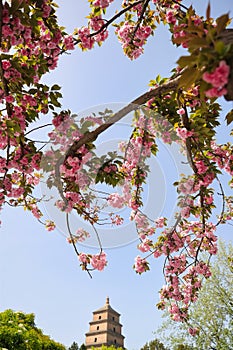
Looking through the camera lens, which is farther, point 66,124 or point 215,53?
point 66,124

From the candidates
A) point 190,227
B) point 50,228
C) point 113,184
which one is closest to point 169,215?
point 113,184

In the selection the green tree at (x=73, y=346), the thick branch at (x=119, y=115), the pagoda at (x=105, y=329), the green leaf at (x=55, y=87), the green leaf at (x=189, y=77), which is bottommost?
the green leaf at (x=189, y=77)

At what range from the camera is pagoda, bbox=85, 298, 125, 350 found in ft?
109

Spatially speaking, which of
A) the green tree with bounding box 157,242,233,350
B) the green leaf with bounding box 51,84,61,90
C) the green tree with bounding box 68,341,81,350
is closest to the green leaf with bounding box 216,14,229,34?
the green leaf with bounding box 51,84,61,90

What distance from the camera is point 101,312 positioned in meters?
35.3

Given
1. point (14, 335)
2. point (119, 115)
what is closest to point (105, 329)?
point (14, 335)

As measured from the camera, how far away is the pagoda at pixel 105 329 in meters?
33.1

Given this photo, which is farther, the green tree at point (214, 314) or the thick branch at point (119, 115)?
the green tree at point (214, 314)

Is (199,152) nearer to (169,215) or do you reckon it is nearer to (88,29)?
(169,215)

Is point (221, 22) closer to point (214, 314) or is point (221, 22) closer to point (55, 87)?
point (55, 87)

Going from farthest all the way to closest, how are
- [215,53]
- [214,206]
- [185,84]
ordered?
1. [214,206]
2. [185,84]
3. [215,53]

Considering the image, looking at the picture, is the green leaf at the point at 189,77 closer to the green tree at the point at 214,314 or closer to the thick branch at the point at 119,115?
the thick branch at the point at 119,115

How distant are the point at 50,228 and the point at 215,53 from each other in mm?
4114

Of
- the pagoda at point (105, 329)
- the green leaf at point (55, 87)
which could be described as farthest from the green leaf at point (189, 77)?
the pagoda at point (105, 329)
